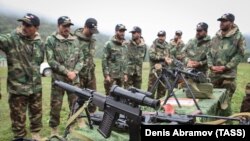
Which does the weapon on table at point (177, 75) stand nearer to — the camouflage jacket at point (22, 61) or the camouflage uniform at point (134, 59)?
the camouflage jacket at point (22, 61)

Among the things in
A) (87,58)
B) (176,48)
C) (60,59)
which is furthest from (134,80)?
(176,48)

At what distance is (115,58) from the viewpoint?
402 inches

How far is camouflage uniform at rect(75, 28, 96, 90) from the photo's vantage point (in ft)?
29.5

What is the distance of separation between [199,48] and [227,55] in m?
1.19

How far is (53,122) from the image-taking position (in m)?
8.02

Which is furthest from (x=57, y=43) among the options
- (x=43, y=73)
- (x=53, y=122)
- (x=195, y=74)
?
(x=195, y=74)

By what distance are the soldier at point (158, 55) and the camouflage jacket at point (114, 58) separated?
2.00 meters

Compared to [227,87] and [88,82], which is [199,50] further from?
[88,82]

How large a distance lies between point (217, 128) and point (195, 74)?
3008mm

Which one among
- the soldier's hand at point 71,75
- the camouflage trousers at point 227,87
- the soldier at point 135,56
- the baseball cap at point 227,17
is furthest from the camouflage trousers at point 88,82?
the baseball cap at point 227,17

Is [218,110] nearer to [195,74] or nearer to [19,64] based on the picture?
[195,74]

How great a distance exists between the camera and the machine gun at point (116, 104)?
4.03 metres

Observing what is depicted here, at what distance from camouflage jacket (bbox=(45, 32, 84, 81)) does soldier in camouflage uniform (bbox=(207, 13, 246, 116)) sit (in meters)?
3.43

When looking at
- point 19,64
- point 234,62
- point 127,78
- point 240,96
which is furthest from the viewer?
point 240,96
